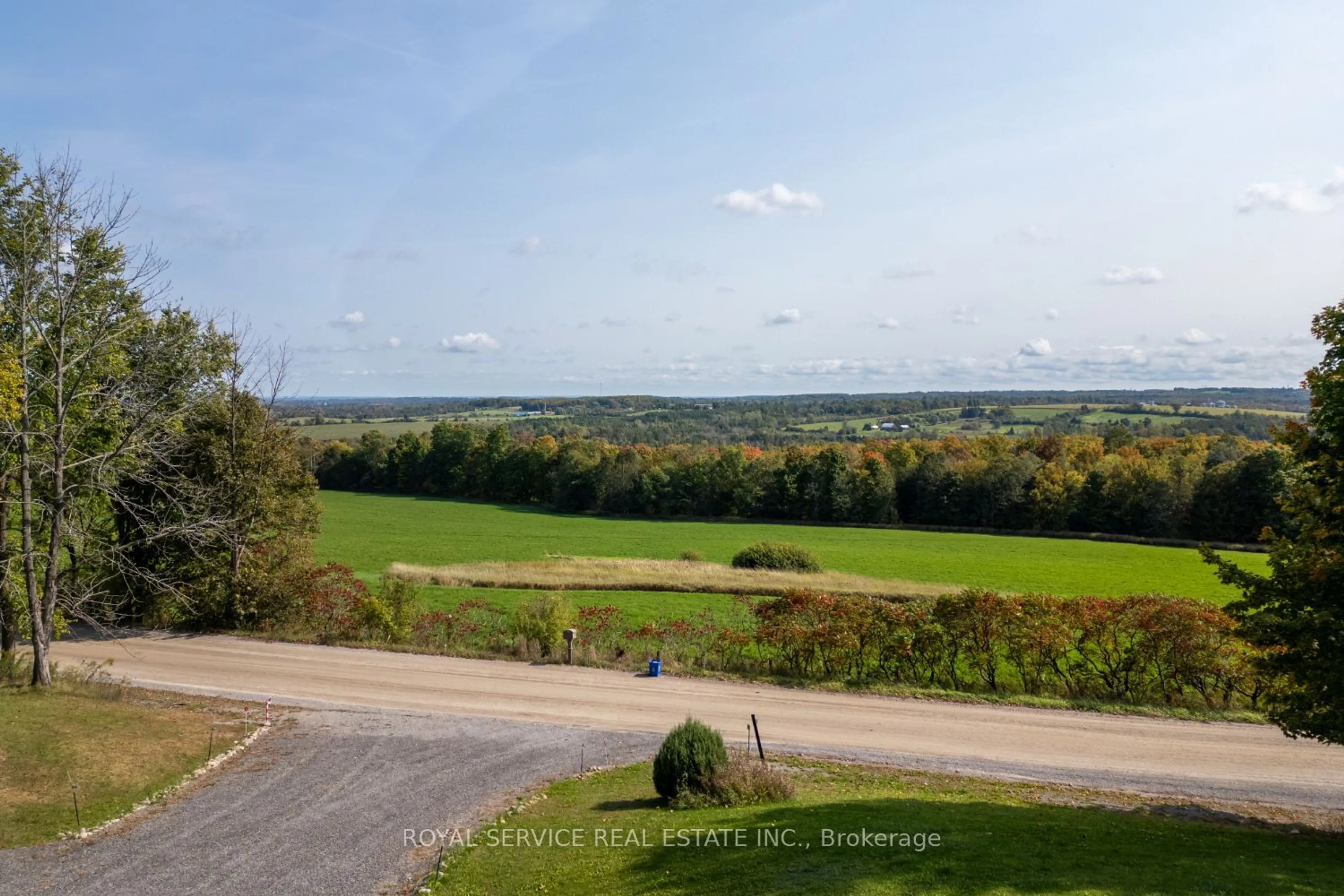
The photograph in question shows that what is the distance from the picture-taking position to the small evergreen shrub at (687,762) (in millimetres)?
12633

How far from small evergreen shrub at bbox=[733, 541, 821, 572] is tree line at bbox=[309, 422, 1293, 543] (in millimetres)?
32306

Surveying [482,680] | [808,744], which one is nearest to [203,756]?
[482,680]

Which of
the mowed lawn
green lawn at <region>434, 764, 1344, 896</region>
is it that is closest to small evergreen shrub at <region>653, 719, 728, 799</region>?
green lawn at <region>434, 764, 1344, 896</region>

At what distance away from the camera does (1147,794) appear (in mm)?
14180

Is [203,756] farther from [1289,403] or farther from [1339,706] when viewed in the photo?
[1289,403]

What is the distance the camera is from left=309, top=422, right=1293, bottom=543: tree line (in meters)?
67.8

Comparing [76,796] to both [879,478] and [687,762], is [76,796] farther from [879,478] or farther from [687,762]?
[879,478]

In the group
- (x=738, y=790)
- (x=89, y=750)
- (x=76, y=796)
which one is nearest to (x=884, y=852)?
(x=738, y=790)

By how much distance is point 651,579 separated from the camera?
4269 cm

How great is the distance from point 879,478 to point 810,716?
65.0 metres

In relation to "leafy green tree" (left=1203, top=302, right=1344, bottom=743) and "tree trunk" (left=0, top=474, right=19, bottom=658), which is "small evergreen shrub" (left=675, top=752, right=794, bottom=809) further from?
"tree trunk" (left=0, top=474, right=19, bottom=658)

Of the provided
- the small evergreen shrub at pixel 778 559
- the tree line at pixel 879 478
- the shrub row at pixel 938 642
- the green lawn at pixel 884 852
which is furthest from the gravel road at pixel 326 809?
the tree line at pixel 879 478

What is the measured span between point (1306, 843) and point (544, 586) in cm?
3343

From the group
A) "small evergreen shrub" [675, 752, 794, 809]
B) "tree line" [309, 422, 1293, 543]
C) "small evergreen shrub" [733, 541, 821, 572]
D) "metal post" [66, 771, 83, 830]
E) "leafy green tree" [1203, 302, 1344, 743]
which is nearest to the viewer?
"leafy green tree" [1203, 302, 1344, 743]
